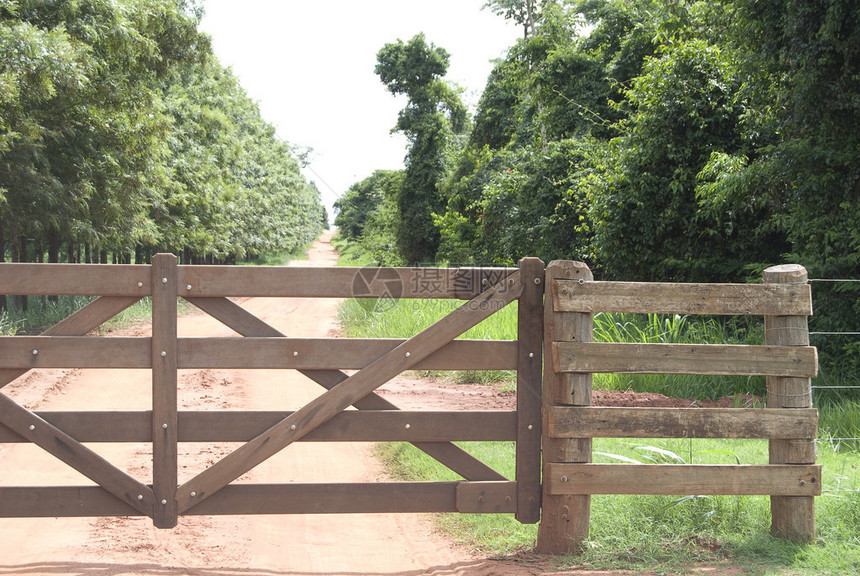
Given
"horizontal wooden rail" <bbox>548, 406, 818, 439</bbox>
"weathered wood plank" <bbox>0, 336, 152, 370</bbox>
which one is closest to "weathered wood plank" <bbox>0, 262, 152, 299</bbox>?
"weathered wood plank" <bbox>0, 336, 152, 370</bbox>

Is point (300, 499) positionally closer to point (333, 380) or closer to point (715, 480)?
point (333, 380)

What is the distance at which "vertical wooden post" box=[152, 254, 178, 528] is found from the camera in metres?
4.46

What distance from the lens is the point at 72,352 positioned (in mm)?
4430

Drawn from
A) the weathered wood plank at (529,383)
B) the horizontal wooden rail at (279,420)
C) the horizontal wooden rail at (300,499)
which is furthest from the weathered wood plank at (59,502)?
the weathered wood plank at (529,383)

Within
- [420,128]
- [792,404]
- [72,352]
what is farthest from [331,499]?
[420,128]

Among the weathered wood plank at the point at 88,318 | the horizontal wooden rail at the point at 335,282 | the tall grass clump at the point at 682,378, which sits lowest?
the tall grass clump at the point at 682,378

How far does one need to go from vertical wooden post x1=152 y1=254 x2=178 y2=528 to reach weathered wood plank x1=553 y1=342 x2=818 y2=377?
249 cm

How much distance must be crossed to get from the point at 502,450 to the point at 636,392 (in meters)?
3.20

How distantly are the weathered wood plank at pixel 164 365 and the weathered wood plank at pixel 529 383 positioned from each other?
6.28 feet

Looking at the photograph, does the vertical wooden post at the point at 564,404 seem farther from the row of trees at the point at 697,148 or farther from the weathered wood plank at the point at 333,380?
the row of trees at the point at 697,148

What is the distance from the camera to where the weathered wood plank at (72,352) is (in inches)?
173

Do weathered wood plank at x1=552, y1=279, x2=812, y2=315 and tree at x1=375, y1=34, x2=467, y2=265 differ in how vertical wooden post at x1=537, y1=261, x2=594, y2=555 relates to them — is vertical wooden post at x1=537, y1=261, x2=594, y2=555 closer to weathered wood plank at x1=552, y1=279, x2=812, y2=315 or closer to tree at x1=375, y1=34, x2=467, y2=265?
weathered wood plank at x1=552, y1=279, x2=812, y2=315

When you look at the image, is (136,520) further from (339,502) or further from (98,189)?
(98,189)

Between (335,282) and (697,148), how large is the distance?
11390 mm
